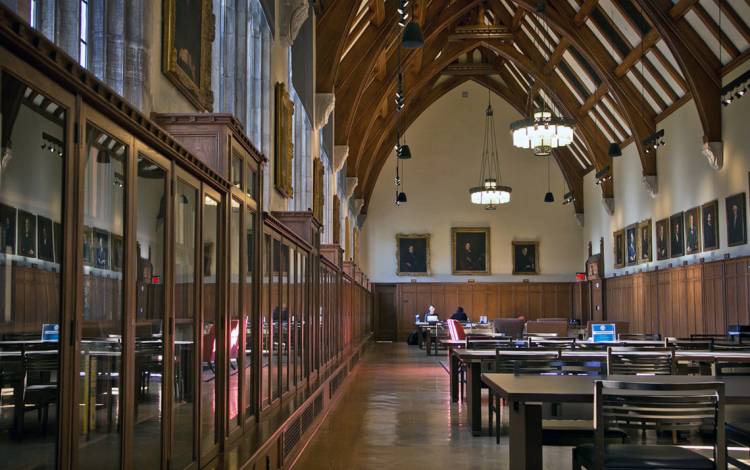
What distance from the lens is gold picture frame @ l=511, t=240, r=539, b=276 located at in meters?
30.6

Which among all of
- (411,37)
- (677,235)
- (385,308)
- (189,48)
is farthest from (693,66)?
(385,308)

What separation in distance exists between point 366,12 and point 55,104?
1653cm

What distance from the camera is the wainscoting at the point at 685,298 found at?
1627 centimetres

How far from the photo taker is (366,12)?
1817cm

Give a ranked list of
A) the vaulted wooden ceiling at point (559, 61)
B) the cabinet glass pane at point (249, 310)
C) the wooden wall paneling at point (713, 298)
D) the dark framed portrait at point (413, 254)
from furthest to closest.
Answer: the dark framed portrait at point (413, 254) → the wooden wall paneling at point (713, 298) → the vaulted wooden ceiling at point (559, 61) → the cabinet glass pane at point (249, 310)

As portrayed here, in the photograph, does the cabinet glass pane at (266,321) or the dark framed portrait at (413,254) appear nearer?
the cabinet glass pane at (266,321)

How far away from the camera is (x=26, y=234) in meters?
2.10

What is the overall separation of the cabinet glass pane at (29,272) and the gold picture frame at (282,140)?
7.34 meters

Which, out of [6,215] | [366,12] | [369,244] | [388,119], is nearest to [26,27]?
[6,215]

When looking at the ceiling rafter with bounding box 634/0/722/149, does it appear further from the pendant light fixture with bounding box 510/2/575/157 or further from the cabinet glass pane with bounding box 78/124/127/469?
the cabinet glass pane with bounding box 78/124/127/469

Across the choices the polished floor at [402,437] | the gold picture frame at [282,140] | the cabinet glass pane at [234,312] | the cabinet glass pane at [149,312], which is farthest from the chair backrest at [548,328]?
the cabinet glass pane at [149,312]

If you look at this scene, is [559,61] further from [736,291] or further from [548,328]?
[736,291]

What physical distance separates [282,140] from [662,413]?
22.0ft

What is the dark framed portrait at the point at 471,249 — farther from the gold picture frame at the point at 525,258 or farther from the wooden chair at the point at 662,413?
the wooden chair at the point at 662,413
